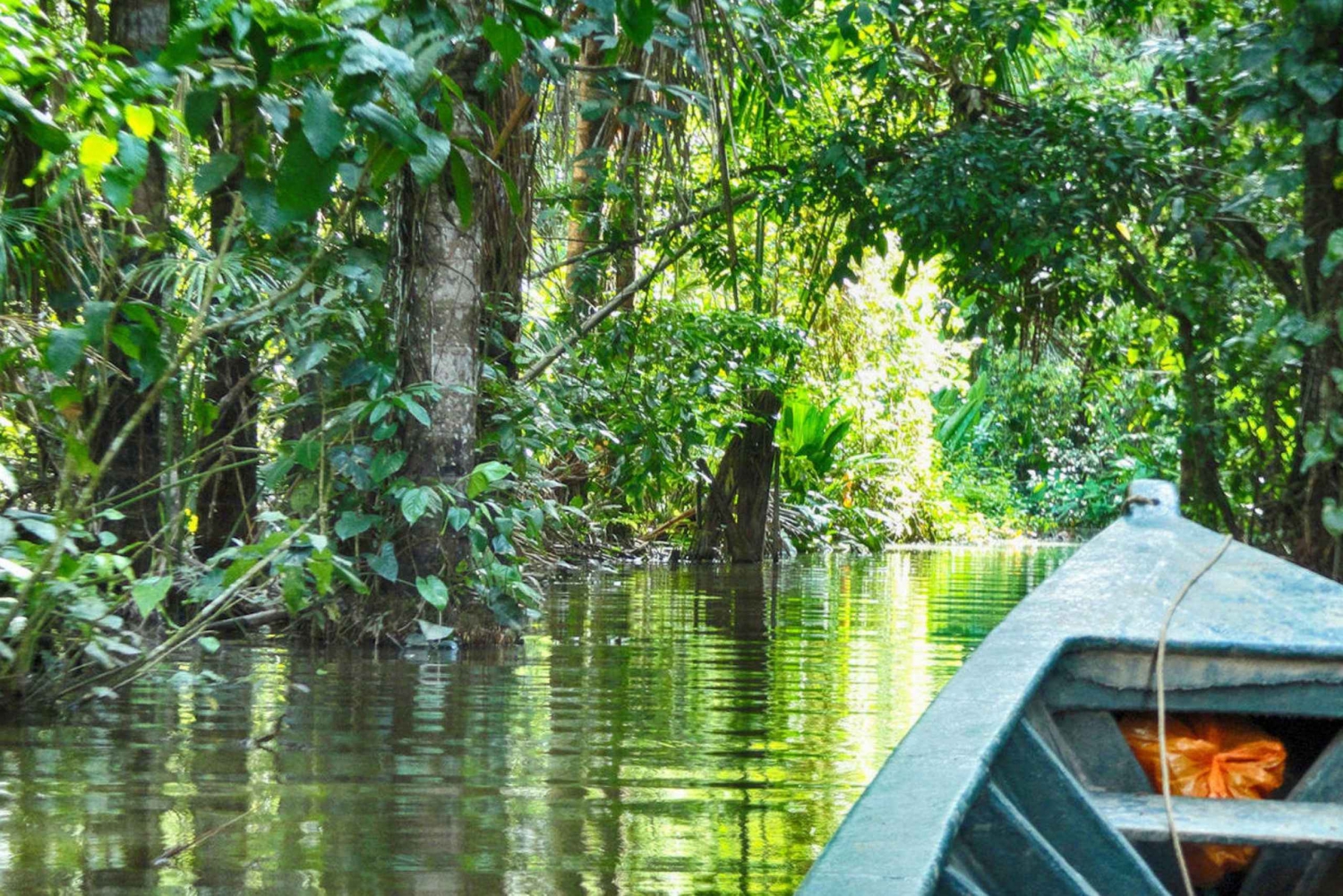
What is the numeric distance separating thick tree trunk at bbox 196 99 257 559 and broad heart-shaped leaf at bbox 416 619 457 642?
84 centimetres

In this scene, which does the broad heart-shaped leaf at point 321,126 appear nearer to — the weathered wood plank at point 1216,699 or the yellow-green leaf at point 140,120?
the yellow-green leaf at point 140,120

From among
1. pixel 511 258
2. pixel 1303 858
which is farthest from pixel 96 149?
pixel 511 258

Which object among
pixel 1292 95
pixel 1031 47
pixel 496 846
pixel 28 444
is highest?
pixel 1031 47

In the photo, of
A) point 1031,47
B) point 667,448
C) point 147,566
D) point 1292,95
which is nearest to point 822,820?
point 147,566

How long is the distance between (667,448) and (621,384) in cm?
65

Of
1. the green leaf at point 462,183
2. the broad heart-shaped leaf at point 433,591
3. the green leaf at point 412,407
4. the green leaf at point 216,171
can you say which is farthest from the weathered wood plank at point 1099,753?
the broad heart-shaped leaf at point 433,591

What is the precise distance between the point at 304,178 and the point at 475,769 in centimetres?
181

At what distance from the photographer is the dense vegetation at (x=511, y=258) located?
3.44 m

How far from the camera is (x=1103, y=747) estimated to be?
3006mm

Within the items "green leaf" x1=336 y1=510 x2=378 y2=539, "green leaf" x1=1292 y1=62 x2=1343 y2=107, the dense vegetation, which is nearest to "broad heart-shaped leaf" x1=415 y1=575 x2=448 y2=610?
the dense vegetation

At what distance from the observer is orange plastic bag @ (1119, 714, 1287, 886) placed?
9.64ft

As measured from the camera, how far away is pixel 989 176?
782 centimetres

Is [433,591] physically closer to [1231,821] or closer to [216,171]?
[216,171]

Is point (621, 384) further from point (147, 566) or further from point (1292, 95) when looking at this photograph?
point (1292, 95)
